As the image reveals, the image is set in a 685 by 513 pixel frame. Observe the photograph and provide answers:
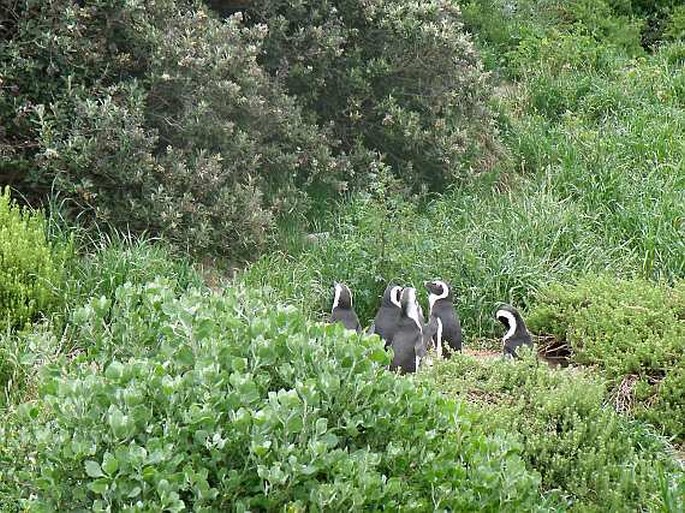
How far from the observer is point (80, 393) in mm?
3131

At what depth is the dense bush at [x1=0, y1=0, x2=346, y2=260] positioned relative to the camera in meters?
6.80

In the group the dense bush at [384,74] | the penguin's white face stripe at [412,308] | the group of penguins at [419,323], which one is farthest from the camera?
the dense bush at [384,74]

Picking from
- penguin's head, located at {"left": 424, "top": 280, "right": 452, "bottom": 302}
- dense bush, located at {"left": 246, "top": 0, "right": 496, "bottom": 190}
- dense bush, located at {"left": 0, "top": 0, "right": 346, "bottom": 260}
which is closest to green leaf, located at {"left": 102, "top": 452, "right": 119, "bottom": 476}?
penguin's head, located at {"left": 424, "top": 280, "right": 452, "bottom": 302}

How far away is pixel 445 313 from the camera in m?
6.48

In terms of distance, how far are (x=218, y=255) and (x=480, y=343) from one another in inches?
80.7

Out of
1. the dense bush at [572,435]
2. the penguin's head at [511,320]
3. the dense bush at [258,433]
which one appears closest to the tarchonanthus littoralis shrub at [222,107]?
the penguin's head at [511,320]

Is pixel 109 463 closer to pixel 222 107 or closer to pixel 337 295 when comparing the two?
pixel 337 295

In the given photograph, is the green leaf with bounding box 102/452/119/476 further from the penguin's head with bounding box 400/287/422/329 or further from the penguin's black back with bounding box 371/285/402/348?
the penguin's head with bounding box 400/287/422/329

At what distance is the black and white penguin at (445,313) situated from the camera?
21.0ft

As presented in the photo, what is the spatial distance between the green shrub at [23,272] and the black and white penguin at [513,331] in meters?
2.74

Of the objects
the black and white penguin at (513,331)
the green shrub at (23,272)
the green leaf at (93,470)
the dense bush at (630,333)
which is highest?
the green leaf at (93,470)

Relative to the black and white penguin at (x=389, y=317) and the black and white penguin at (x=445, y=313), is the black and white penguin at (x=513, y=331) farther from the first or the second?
the black and white penguin at (x=389, y=317)

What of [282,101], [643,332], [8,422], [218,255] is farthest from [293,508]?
[282,101]

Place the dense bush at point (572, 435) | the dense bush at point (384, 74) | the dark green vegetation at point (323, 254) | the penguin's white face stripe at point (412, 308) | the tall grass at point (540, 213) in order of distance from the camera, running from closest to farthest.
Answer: the dark green vegetation at point (323, 254) → the dense bush at point (572, 435) → the penguin's white face stripe at point (412, 308) → the tall grass at point (540, 213) → the dense bush at point (384, 74)
